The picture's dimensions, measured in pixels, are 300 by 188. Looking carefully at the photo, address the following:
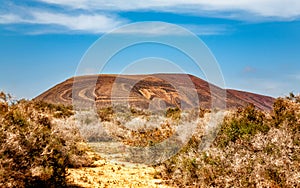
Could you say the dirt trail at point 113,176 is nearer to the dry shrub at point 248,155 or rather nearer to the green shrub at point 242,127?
the dry shrub at point 248,155

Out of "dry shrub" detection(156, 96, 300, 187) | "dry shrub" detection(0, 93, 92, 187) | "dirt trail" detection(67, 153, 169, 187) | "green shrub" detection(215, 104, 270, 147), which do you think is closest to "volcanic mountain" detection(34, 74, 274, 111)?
"dirt trail" detection(67, 153, 169, 187)

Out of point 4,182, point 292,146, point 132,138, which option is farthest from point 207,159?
point 132,138

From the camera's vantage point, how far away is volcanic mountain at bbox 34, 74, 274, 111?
2980 centimetres

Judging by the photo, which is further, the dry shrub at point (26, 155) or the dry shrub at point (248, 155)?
the dry shrub at point (248, 155)

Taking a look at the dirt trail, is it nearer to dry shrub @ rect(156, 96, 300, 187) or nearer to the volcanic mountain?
dry shrub @ rect(156, 96, 300, 187)

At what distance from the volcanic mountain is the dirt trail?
11928mm

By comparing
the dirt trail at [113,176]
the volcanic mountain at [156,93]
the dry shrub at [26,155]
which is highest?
the volcanic mountain at [156,93]

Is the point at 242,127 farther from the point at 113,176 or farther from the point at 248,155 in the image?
the point at 113,176

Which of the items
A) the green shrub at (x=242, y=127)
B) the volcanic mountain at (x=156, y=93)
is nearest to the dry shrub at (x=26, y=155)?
the green shrub at (x=242, y=127)

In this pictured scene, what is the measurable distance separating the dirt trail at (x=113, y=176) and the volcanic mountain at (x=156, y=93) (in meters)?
11.9

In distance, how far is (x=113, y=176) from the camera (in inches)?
536

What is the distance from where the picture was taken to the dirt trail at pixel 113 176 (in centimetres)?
1226

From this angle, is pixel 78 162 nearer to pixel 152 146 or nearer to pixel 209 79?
pixel 152 146

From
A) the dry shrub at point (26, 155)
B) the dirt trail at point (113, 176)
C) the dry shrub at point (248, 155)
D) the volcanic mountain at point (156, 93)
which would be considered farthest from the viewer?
the volcanic mountain at point (156, 93)
